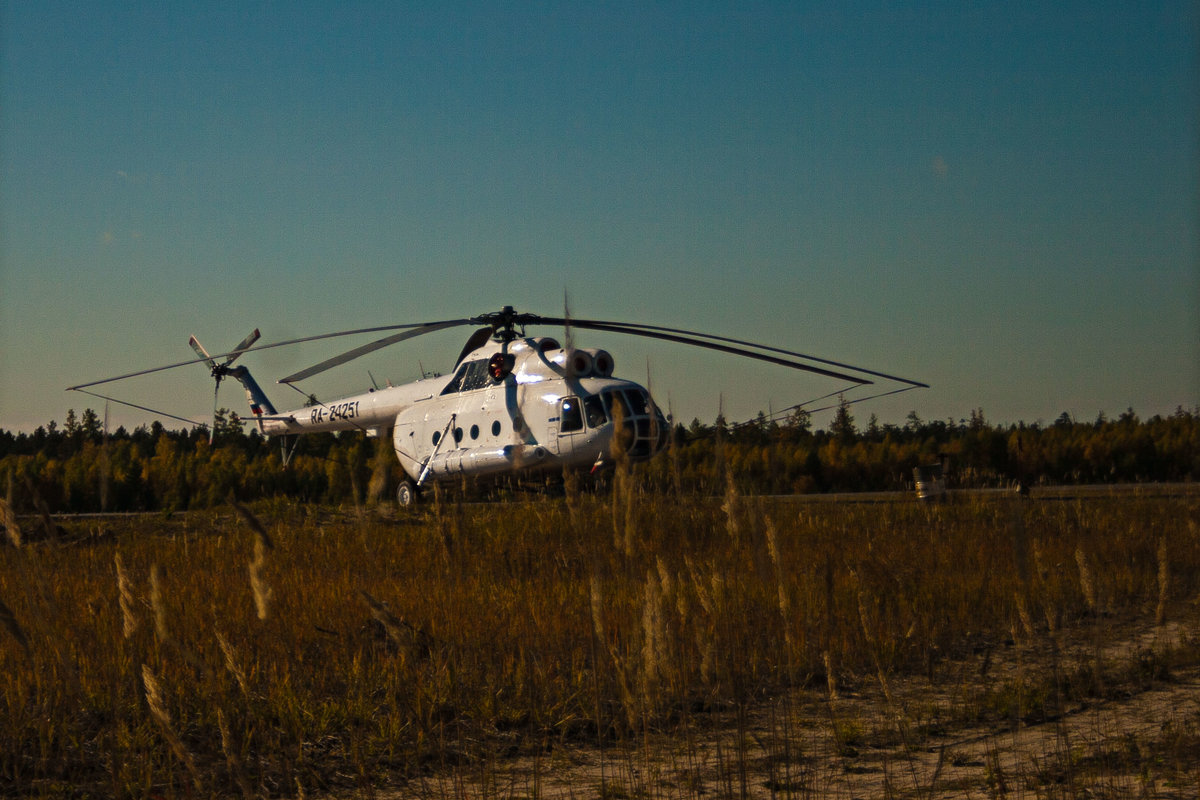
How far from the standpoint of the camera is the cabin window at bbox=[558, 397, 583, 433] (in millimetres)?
13766

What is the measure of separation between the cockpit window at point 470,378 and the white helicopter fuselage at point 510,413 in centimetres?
2

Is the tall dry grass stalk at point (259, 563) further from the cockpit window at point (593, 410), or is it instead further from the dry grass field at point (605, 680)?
the cockpit window at point (593, 410)

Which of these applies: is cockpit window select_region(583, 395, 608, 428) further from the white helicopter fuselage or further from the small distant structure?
the small distant structure

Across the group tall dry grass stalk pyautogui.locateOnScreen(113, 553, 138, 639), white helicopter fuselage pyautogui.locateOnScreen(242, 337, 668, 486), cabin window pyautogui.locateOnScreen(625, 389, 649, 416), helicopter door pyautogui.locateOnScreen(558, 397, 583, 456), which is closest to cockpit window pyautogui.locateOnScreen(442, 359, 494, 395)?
white helicopter fuselage pyautogui.locateOnScreen(242, 337, 668, 486)

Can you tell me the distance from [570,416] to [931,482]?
5417 millimetres

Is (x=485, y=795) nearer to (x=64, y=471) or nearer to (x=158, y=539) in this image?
(x=158, y=539)

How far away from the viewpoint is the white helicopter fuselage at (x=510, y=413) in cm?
1366

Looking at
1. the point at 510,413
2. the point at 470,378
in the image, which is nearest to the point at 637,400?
the point at 510,413

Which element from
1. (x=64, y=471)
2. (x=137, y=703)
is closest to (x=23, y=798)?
(x=137, y=703)

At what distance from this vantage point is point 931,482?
45.2 ft

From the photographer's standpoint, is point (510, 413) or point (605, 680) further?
point (510, 413)

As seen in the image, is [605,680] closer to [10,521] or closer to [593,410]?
[10,521]

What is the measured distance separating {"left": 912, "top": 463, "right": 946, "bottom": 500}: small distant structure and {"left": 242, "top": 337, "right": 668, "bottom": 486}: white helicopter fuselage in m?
3.84

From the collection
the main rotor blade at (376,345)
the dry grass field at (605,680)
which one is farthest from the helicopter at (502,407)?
the dry grass field at (605,680)
